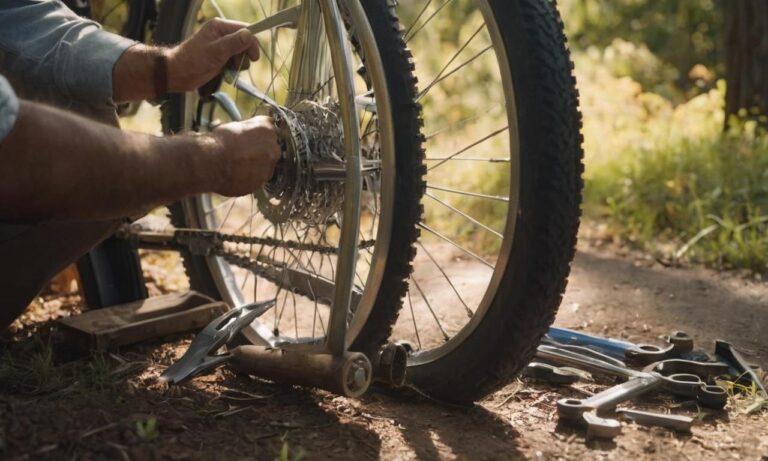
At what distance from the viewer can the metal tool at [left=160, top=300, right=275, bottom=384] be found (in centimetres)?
186

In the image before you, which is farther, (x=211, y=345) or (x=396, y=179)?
(x=211, y=345)

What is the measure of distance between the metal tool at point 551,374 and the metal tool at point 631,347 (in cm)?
18

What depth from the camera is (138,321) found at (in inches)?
90.1

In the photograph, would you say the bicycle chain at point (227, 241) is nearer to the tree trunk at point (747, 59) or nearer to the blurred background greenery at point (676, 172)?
the blurred background greenery at point (676, 172)

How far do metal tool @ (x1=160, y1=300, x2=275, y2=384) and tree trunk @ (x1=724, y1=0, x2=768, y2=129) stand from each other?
2732mm

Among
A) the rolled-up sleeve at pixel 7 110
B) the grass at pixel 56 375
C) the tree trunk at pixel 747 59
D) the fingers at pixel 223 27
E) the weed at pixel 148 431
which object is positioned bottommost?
the grass at pixel 56 375

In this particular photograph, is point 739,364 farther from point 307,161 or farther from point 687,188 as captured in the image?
point 687,188

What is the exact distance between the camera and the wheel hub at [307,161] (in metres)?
1.87

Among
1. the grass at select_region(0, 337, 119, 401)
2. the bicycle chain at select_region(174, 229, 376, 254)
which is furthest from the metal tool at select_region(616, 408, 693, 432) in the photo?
the grass at select_region(0, 337, 119, 401)

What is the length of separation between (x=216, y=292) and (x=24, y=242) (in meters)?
0.65

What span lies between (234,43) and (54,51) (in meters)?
0.37

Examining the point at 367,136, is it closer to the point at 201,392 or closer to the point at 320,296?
the point at 320,296

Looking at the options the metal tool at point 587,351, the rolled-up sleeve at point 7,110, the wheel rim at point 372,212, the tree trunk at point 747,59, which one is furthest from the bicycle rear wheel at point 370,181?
the tree trunk at point 747,59

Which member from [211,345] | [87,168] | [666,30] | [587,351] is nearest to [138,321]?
[211,345]
